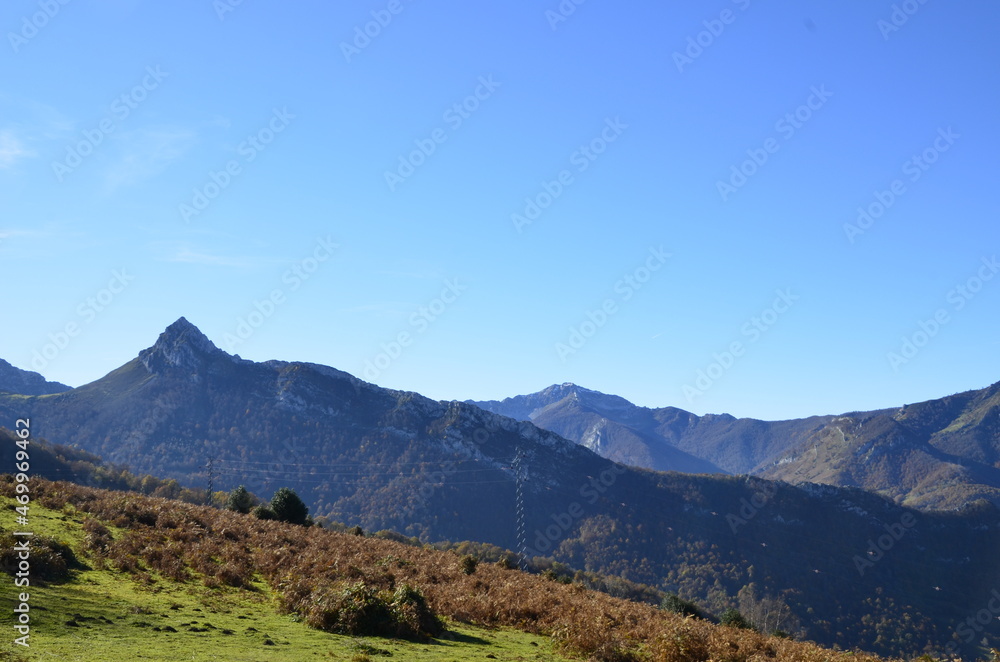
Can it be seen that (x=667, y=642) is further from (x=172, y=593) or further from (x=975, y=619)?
(x=975, y=619)

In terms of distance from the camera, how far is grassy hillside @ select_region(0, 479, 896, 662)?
12.8 m

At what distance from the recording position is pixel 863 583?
168 m

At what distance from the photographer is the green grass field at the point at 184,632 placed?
37.7 feet

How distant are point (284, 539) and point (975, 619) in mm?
180754

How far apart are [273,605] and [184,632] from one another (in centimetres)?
397

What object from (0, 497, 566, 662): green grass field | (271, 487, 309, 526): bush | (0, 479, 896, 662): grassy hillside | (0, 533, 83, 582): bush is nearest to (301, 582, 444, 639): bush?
(0, 479, 896, 662): grassy hillside

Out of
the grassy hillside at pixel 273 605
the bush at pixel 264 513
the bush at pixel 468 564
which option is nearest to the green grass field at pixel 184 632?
the grassy hillside at pixel 273 605

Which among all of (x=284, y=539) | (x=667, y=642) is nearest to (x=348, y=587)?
(x=667, y=642)
